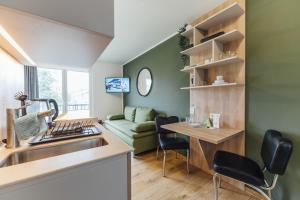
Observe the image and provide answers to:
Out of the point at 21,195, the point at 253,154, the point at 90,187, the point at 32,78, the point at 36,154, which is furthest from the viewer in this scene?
the point at 32,78

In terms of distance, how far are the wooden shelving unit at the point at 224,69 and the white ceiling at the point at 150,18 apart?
9.0 inches

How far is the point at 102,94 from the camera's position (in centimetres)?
518

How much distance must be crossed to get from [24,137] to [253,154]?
237 cm

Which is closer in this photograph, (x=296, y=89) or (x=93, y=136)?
(x=93, y=136)

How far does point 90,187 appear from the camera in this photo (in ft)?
2.72

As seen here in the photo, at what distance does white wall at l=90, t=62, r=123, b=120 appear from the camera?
16.5 feet

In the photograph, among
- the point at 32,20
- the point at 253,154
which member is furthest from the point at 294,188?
the point at 32,20

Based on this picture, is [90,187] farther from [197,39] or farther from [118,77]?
[118,77]

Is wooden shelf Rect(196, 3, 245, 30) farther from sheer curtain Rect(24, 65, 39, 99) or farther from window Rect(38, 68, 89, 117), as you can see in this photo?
sheer curtain Rect(24, 65, 39, 99)

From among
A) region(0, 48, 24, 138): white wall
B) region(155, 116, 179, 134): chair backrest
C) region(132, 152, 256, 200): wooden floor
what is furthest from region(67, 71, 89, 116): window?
region(0, 48, 24, 138): white wall

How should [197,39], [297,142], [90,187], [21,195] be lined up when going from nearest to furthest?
1. [21,195]
2. [90,187]
3. [297,142]
4. [197,39]

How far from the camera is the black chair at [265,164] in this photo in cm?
125

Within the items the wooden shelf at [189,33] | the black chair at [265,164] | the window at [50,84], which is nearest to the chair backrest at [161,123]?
the black chair at [265,164]

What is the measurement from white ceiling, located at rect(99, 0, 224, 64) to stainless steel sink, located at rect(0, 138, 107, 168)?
82.3 inches
